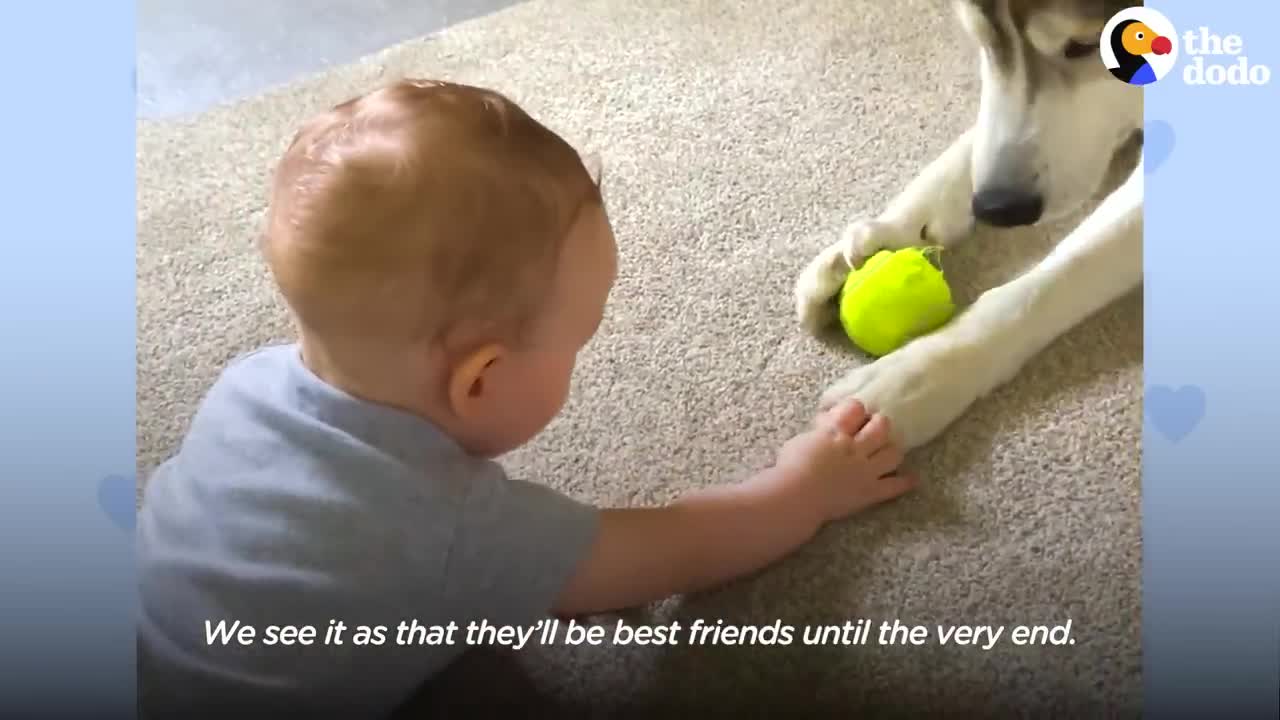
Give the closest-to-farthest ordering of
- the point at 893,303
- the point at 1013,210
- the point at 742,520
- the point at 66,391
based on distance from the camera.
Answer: the point at 66,391 < the point at 742,520 < the point at 893,303 < the point at 1013,210

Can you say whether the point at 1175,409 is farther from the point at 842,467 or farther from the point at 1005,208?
the point at 1005,208

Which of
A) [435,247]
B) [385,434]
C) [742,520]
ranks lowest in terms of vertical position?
[742,520]

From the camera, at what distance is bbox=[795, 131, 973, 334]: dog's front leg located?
923 millimetres

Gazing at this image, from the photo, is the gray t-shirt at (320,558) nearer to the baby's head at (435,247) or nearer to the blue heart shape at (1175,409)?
the baby's head at (435,247)

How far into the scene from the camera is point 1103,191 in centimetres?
95

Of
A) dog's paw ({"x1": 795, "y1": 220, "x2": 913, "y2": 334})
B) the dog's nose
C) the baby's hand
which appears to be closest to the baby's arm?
the baby's hand

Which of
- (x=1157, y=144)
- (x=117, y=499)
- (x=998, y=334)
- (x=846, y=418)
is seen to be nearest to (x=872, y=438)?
(x=846, y=418)

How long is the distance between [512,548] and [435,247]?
0.19 meters

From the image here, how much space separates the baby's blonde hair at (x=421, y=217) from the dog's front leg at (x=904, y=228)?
1.05 ft

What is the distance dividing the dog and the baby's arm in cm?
3

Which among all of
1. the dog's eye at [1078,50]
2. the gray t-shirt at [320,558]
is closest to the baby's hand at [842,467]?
the gray t-shirt at [320,558]

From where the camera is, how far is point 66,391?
0.60 m

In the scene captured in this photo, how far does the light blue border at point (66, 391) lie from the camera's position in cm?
59

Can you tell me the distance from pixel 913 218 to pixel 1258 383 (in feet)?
1.27
